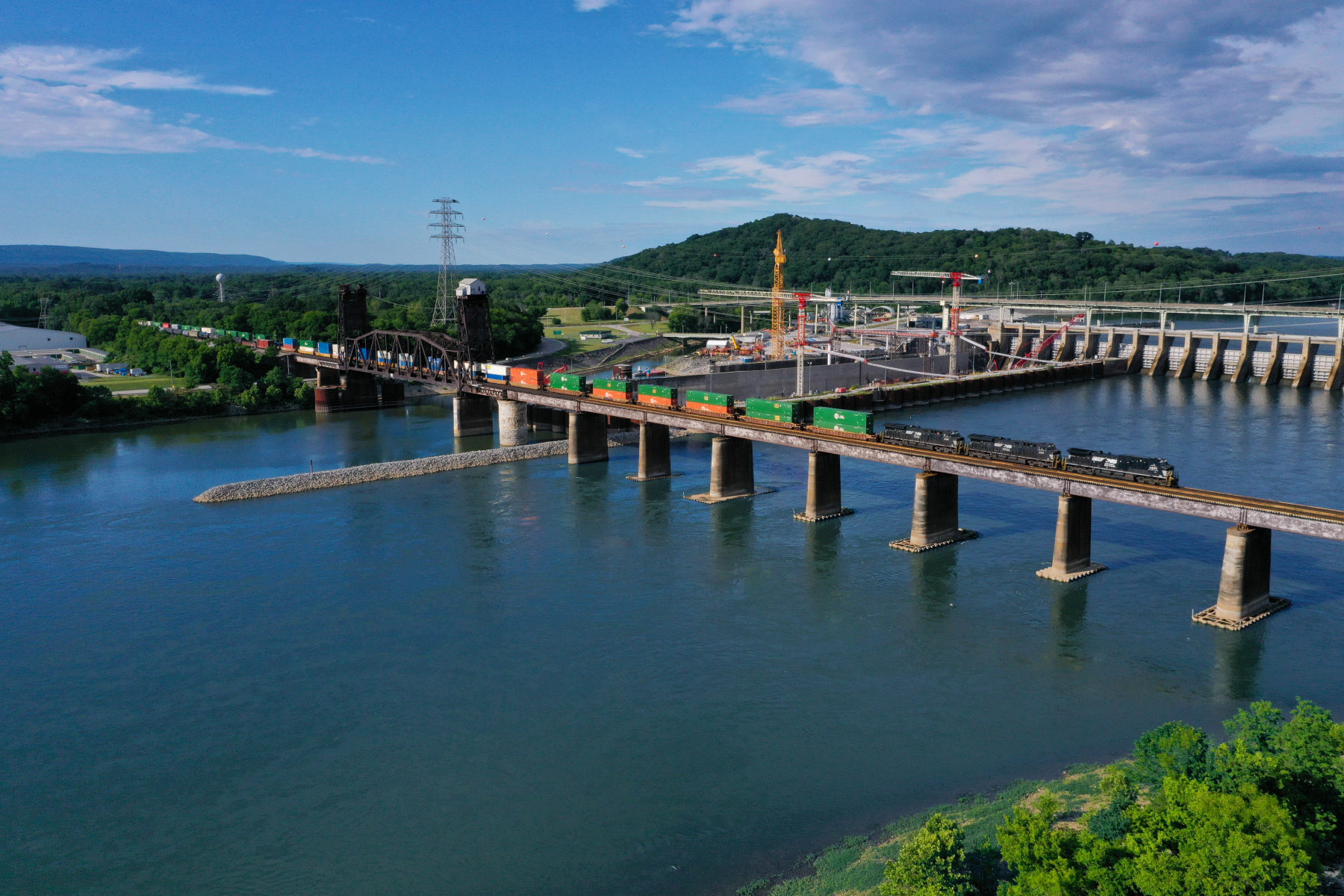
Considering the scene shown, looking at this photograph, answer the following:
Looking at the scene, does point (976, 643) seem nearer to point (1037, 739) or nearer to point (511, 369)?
point (1037, 739)

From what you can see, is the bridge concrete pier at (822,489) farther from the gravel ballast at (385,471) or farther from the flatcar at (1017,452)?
the gravel ballast at (385,471)

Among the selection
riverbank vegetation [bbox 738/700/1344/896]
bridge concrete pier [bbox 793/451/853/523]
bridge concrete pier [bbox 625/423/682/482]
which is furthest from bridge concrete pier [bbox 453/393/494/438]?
riverbank vegetation [bbox 738/700/1344/896]

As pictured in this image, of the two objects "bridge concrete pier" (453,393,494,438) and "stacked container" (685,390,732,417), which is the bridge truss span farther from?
"stacked container" (685,390,732,417)

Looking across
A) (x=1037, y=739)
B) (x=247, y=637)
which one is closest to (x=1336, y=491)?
(x=1037, y=739)

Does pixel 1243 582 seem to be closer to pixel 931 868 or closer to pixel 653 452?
pixel 931 868

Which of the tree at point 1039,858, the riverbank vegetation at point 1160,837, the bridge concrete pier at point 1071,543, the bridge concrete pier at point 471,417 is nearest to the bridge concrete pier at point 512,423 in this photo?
the bridge concrete pier at point 471,417
